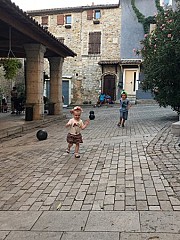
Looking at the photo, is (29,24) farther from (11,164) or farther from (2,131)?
(11,164)

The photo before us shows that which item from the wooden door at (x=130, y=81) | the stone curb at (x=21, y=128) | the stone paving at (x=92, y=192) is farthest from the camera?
the wooden door at (x=130, y=81)

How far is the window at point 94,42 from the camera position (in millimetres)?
25531

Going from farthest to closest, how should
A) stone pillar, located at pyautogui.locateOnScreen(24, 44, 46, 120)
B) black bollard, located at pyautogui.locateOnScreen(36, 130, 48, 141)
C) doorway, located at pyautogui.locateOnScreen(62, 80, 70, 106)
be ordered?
1. doorway, located at pyautogui.locateOnScreen(62, 80, 70, 106)
2. stone pillar, located at pyautogui.locateOnScreen(24, 44, 46, 120)
3. black bollard, located at pyautogui.locateOnScreen(36, 130, 48, 141)

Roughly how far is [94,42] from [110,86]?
15.5ft

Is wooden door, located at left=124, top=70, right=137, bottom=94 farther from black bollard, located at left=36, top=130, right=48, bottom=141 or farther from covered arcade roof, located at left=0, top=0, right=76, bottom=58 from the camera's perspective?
black bollard, located at left=36, top=130, right=48, bottom=141

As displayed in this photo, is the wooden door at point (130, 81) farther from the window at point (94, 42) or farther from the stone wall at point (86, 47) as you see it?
the window at point (94, 42)

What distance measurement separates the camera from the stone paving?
2672 mm

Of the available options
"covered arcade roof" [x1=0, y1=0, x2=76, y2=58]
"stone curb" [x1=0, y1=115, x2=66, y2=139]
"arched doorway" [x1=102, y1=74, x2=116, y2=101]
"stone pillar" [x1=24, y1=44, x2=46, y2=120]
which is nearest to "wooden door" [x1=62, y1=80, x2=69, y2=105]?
"arched doorway" [x1=102, y1=74, x2=116, y2=101]

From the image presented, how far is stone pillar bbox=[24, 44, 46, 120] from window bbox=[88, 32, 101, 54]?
50.0ft

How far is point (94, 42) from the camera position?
2566cm

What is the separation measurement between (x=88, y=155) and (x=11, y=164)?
65.7 inches

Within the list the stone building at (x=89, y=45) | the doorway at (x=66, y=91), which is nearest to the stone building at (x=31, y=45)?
the stone building at (x=89, y=45)

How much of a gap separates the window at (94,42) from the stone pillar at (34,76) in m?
15.2

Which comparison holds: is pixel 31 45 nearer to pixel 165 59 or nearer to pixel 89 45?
pixel 165 59
